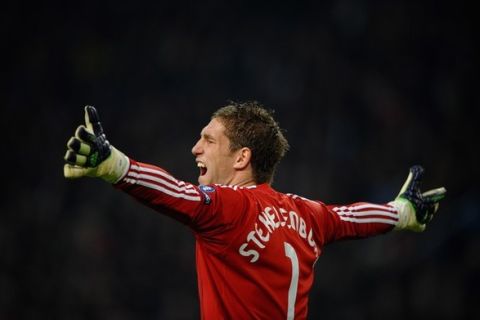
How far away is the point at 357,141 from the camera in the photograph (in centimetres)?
865

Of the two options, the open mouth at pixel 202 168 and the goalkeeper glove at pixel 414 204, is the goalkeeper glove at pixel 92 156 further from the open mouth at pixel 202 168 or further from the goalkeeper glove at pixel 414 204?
the goalkeeper glove at pixel 414 204

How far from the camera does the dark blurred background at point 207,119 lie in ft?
25.6

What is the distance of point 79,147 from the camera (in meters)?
2.62

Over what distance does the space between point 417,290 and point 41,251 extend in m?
4.04

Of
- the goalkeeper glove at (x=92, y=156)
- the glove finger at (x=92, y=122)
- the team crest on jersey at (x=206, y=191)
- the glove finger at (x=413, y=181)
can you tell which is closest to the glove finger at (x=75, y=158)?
the goalkeeper glove at (x=92, y=156)

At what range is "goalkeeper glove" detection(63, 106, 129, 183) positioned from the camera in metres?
2.63

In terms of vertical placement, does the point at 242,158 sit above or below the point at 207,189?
above

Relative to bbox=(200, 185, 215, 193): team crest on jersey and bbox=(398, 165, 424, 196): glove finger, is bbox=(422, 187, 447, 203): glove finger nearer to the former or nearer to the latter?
bbox=(398, 165, 424, 196): glove finger

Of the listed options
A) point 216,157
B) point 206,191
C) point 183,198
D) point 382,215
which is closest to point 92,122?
point 183,198

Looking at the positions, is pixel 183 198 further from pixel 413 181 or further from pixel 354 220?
pixel 413 181

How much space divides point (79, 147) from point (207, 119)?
22.7ft

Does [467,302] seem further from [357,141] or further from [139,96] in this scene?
[139,96]

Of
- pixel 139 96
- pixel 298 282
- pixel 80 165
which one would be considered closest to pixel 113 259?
pixel 139 96

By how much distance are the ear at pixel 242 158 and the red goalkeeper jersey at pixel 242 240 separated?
0.13m
